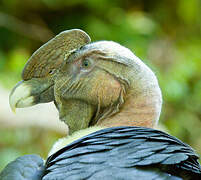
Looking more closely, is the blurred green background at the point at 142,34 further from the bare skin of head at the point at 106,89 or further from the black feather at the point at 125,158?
the black feather at the point at 125,158

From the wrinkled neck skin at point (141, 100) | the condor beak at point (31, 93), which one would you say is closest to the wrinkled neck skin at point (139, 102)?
the wrinkled neck skin at point (141, 100)

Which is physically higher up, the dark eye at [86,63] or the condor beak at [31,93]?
the dark eye at [86,63]

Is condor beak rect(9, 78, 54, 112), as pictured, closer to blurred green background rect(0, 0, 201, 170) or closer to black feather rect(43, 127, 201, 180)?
black feather rect(43, 127, 201, 180)

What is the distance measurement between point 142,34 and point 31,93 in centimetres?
689

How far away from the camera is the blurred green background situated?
880 centimetres

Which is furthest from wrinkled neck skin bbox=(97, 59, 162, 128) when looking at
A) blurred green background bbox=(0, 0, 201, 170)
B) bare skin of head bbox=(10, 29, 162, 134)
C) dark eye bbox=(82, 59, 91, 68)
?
blurred green background bbox=(0, 0, 201, 170)

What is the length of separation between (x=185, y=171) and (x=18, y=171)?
3.03 ft

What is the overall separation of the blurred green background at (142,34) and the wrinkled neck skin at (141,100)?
16.9 feet

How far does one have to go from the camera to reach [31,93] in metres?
Answer: 3.03

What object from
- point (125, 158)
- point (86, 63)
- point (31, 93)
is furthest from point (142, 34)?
point (125, 158)

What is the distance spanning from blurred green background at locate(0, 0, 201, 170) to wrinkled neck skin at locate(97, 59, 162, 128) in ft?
16.9

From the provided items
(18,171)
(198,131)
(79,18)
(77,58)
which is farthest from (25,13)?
(18,171)

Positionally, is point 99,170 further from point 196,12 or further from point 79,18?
point 196,12

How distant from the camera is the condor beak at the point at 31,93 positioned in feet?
9.79
